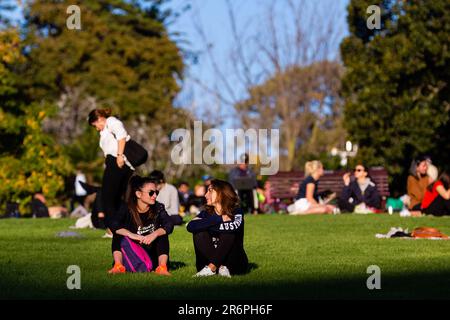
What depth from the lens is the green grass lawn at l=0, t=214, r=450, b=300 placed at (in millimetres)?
10750

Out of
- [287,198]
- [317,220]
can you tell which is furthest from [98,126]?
[287,198]

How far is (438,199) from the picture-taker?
25.6 meters

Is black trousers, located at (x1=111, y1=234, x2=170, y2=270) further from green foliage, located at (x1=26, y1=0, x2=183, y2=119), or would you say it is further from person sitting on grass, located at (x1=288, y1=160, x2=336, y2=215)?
green foliage, located at (x1=26, y1=0, x2=183, y2=119)

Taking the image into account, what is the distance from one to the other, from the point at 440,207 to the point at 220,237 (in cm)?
1409

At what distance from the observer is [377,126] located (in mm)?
44656

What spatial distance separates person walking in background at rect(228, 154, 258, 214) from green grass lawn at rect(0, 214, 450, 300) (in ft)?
37.5

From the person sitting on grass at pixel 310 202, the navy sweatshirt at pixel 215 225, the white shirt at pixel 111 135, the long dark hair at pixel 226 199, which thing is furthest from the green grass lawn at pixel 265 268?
the person sitting on grass at pixel 310 202

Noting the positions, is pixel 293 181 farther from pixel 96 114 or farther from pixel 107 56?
pixel 107 56

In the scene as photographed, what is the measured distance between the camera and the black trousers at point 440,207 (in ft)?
84.0

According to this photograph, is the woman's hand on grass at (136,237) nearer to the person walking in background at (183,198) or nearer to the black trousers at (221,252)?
the black trousers at (221,252)

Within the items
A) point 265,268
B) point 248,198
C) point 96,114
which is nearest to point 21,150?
point 248,198

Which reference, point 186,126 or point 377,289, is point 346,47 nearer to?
point 186,126

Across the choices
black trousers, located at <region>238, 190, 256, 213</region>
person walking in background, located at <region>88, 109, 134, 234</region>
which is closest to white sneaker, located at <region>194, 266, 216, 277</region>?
person walking in background, located at <region>88, 109, 134, 234</region>

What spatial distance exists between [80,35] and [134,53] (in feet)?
11.2
